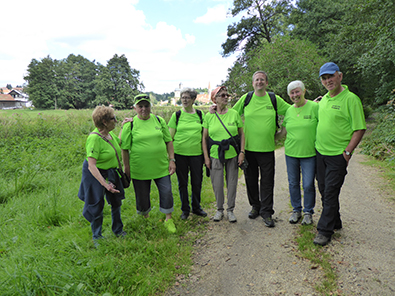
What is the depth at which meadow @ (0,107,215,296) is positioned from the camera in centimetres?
249

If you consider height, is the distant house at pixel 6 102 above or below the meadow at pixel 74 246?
above

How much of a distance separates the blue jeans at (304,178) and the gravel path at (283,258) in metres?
0.40

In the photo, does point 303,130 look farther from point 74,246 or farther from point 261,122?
point 74,246

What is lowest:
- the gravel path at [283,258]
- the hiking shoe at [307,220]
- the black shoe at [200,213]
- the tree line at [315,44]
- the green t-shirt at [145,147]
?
the gravel path at [283,258]

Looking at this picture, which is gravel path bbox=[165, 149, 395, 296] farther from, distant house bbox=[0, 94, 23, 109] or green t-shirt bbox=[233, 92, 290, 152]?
distant house bbox=[0, 94, 23, 109]

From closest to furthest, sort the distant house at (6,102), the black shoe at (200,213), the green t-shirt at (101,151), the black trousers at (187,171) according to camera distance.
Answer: the green t-shirt at (101,151) < the black trousers at (187,171) < the black shoe at (200,213) < the distant house at (6,102)

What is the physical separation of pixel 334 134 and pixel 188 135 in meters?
2.07

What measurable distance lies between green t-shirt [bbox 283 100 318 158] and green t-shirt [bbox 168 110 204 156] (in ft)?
4.67

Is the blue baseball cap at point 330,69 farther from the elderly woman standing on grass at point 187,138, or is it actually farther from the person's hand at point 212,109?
the elderly woman standing on grass at point 187,138

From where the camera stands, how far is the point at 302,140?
3553 mm

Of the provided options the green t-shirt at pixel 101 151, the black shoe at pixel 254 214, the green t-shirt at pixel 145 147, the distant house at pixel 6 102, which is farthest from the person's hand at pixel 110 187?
the distant house at pixel 6 102

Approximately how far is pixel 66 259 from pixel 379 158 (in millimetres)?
9614

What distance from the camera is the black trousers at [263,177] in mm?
3824

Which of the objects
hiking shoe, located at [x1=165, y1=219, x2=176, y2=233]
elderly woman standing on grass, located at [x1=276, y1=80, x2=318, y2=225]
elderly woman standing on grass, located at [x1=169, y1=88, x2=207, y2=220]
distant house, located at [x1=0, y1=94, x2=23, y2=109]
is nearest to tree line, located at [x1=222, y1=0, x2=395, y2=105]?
elderly woman standing on grass, located at [x1=276, y1=80, x2=318, y2=225]
